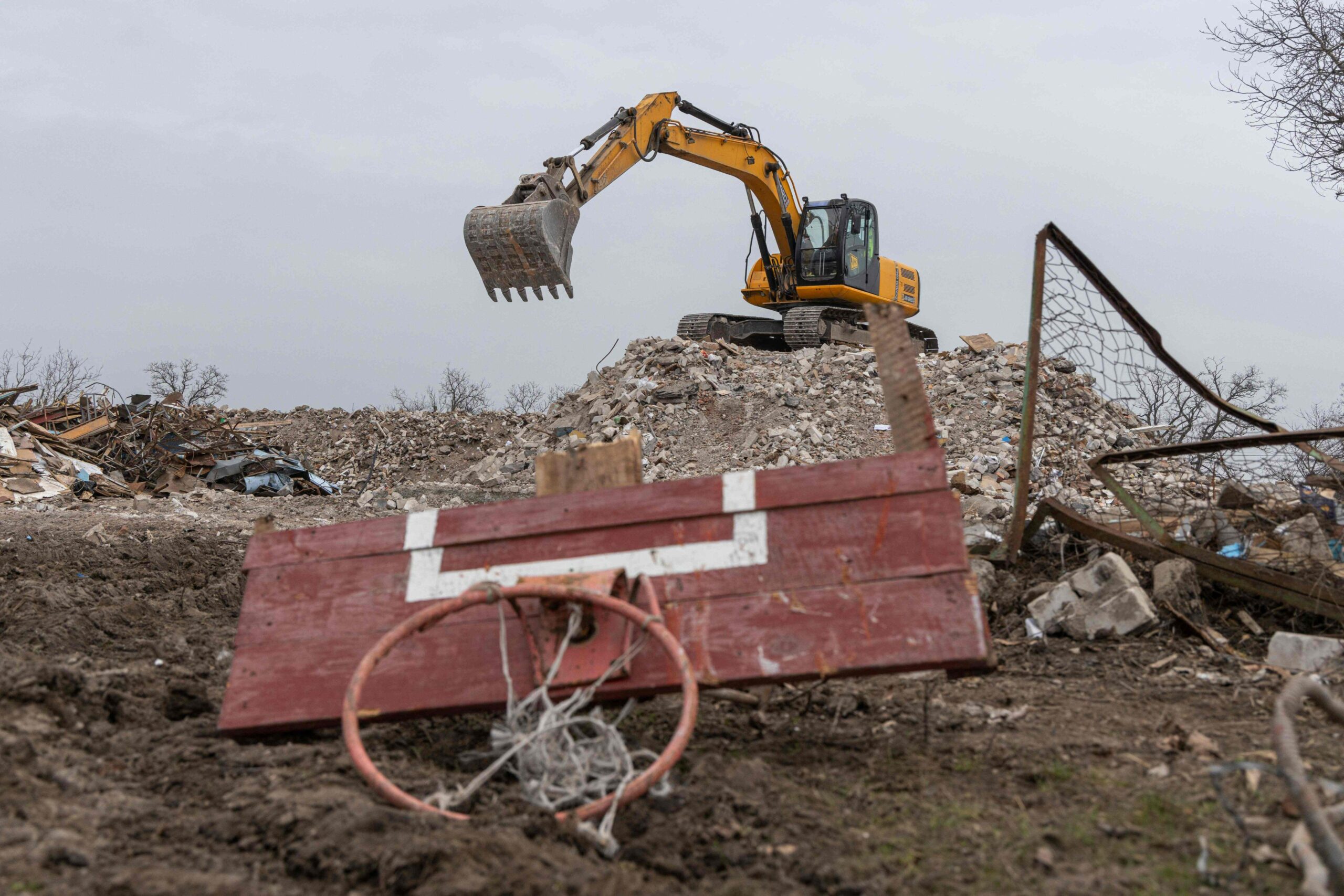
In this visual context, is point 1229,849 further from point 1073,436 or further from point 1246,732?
point 1073,436

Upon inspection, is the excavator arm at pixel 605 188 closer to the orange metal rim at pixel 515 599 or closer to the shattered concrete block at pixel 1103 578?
the shattered concrete block at pixel 1103 578

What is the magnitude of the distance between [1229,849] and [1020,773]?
668 mm

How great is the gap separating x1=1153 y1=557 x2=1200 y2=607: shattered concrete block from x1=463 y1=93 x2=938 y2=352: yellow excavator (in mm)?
7146

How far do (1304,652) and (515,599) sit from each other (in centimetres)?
340

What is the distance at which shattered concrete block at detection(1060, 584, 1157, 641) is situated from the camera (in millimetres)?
4727

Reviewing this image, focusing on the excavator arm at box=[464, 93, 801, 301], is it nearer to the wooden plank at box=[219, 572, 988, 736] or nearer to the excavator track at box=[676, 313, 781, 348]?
the excavator track at box=[676, 313, 781, 348]

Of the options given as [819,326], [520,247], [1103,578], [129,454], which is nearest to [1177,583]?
[1103,578]

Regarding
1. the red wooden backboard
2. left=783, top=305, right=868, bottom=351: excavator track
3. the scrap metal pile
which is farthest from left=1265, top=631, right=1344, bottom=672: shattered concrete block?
the scrap metal pile

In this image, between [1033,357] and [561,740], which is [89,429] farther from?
[561,740]

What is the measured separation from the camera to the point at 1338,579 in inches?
180

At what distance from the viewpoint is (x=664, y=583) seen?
123 inches

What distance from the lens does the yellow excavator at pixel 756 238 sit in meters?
10.6

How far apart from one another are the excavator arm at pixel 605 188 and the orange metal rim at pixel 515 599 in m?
7.97

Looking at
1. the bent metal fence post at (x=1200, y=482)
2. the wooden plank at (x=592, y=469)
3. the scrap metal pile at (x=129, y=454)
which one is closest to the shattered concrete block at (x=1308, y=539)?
the bent metal fence post at (x=1200, y=482)
